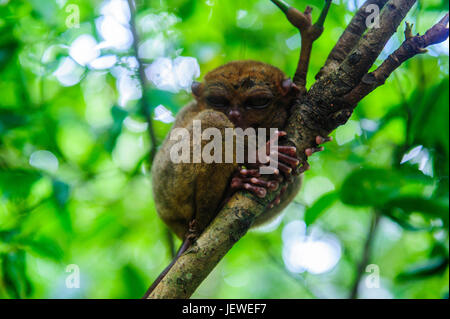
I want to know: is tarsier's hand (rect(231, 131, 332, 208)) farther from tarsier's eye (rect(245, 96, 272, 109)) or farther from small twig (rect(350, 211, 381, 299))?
small twig (rect(350, 211, 381, 299))

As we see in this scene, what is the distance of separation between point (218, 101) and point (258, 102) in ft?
1.18

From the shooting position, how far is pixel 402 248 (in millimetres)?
6578

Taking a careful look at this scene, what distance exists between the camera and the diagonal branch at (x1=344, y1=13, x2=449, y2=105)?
2131mm

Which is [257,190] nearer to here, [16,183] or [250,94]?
[250,94]

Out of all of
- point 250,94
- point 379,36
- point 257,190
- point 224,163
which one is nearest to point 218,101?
point 250,94

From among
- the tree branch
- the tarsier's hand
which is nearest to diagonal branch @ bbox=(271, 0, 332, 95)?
the tree branch

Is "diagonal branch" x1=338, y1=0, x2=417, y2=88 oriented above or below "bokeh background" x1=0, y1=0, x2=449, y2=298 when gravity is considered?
above

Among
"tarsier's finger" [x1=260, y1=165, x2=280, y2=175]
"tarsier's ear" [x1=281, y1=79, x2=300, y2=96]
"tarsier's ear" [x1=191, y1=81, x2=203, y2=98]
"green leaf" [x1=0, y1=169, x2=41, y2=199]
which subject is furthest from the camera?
"tarsier's ear" [x1=191, y1=81, x2=203, y2=98]

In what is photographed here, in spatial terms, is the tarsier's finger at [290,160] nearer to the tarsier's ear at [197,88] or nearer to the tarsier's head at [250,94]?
the tarsier's head at [250,94]

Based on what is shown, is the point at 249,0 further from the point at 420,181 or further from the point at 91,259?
the point at 91,259

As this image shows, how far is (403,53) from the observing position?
2.24 meters

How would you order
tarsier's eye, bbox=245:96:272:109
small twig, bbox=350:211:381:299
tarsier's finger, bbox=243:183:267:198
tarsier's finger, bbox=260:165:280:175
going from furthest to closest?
small twig, bbox=350:211:381:299 → tarsier's eye, bbox=245:96:272:109 → tarsier's finger, bbox=260:165:280:175 → tarsier's finger, bbox=243:183:267:198

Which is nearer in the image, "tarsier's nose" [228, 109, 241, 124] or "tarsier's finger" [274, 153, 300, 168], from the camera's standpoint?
"tarsier's finger" [274, 153, 300, 168]

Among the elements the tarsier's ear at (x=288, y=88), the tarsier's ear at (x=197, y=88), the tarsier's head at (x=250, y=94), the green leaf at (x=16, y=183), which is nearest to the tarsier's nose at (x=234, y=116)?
the tarsier's head at (x=250, y=94)
